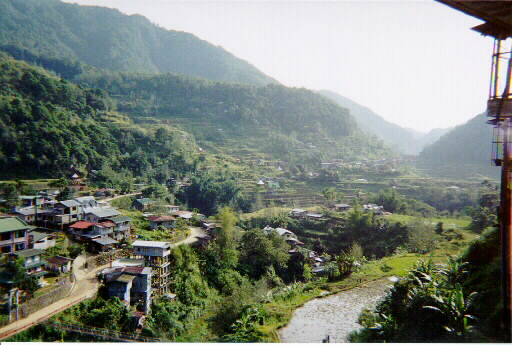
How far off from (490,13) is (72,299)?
7918mm

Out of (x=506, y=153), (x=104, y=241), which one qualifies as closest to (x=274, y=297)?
(x=104, y=241)

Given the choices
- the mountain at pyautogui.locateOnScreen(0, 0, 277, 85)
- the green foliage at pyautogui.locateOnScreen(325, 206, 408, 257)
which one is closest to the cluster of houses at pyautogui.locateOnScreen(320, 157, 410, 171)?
the green foliage at pyautogui.locateOnScreen(325, 206, 408, 257)

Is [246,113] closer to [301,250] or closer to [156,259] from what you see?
[301,250]

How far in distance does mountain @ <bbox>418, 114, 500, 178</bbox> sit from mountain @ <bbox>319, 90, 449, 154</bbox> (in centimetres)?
2649

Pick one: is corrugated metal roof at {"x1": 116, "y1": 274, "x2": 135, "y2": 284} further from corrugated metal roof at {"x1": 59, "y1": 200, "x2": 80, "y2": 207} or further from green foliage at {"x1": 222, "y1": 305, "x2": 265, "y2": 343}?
corrugated metal roof at {"x1": 59, "y1": 200, "x2": 80, "y2": 207}

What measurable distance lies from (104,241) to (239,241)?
15.0 feet

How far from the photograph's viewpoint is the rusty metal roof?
11.2 feet

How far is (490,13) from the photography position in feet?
11.6

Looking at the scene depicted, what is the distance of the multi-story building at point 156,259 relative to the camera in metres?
7.66

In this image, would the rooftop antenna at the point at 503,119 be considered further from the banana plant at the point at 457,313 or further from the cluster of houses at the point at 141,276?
the cluster of houses at the point at 141,276

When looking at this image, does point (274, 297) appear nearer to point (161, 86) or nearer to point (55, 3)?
point (161, 86)

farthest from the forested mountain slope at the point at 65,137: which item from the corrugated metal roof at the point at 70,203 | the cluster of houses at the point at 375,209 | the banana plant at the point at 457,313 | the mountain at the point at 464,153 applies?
the mountain at the point at 464,153

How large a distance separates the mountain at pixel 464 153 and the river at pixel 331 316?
73.3ft

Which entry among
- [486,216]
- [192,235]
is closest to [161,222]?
[192,235]
